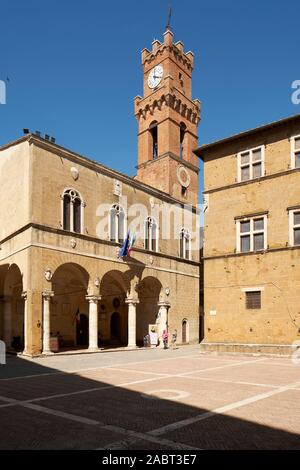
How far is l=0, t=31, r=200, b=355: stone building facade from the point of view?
26891 mm

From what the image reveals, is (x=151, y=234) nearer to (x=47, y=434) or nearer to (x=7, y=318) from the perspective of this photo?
(x=7, y=318)

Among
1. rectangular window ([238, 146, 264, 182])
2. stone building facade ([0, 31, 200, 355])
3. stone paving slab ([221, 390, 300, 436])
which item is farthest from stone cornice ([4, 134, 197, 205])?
stone paving slab ([221, 390, 300, 436])

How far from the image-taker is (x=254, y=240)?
957 inches

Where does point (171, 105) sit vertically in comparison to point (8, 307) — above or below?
above

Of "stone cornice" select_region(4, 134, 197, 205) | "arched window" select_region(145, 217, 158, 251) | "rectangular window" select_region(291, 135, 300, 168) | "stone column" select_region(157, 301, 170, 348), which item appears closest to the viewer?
Result: "rectangular window" select_region(291, 135, 300, 168)

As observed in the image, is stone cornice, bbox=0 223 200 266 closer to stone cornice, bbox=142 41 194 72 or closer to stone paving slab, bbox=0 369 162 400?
stone paving slab, bbox=0 369 162 400

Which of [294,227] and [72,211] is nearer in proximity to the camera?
[294,227]

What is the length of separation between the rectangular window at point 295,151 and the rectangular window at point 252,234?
10.8 feet

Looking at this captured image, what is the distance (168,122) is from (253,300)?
1016 inches

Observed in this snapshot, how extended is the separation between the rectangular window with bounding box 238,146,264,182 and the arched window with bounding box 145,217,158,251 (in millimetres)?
12000

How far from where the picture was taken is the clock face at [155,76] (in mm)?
46594

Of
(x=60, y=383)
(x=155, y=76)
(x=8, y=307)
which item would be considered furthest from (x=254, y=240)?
(x=155, y=76)

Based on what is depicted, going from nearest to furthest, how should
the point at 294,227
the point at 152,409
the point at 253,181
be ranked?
1. the point at 152,409
2. the point at 294,227
3. the point at 253,181

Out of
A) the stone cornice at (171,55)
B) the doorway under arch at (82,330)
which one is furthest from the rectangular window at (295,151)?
the stone cornice at (171,55)
